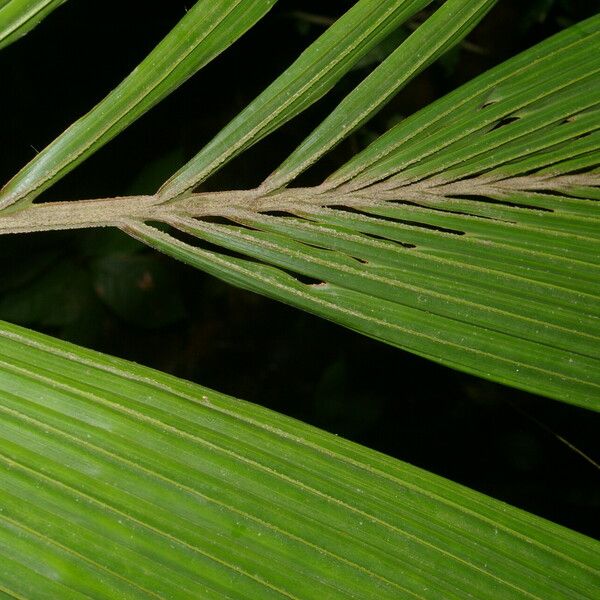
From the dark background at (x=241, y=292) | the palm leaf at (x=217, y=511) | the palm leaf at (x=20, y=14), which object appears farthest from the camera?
the dark background at (x=241, y=292)

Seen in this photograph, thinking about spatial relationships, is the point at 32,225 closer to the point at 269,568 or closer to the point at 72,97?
the point at 269,568


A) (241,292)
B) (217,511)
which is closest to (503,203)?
(217,511)

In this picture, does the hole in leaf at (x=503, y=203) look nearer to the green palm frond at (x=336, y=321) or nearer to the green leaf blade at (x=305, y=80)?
the green palm frond at (x=336, y=321)

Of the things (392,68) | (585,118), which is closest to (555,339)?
(585,118)

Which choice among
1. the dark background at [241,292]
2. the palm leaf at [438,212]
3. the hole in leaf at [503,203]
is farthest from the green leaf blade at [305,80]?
the dark background at [241,292]

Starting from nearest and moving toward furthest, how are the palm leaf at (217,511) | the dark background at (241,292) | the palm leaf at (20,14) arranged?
1. the palm leaf at (217,511)
2. the palm leaf at (20,14)
3. the dark background at (241,292)

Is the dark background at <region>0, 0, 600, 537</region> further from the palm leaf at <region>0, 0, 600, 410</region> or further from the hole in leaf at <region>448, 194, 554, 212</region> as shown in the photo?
the hole in leaf at <region>448, 194, 554, 212</region>

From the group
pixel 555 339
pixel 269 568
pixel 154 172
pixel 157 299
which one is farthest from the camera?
pixel 157 299
